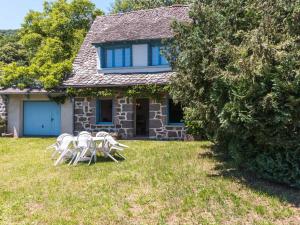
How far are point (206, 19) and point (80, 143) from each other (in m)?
5.20

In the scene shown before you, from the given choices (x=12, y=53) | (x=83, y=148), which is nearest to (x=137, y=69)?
(x=83, y=148)

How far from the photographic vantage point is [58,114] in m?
20.2

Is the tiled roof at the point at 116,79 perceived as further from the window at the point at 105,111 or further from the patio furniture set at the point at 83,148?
the patio furniture set at the point at 83,148

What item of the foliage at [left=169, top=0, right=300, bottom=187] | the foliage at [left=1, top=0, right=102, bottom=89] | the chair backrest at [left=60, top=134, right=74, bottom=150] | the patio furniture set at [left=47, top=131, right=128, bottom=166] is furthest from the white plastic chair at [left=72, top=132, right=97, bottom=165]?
the foliage at [left=1, top=0, right=102, bottom=89]

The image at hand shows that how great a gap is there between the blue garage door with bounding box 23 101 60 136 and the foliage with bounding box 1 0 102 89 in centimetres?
139

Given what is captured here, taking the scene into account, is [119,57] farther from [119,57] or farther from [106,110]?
[106,110]

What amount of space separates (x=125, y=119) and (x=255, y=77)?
462 inches

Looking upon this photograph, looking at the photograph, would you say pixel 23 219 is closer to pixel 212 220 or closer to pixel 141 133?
pixel 212 220

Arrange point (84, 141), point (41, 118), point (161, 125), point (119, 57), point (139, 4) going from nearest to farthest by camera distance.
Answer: point (84, 141), point (161, 125), point (119, 57), point (41, 118), point (139, 4)

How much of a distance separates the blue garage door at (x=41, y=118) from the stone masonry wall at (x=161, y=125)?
5938mm

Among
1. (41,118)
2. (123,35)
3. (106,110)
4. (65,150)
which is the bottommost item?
(65,150)

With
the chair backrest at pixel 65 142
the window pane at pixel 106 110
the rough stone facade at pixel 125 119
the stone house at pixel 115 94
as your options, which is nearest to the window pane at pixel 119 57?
the stone house at pixel 115 94

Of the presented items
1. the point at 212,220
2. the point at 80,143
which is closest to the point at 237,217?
the point at 212,220

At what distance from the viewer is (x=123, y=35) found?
1880cm
